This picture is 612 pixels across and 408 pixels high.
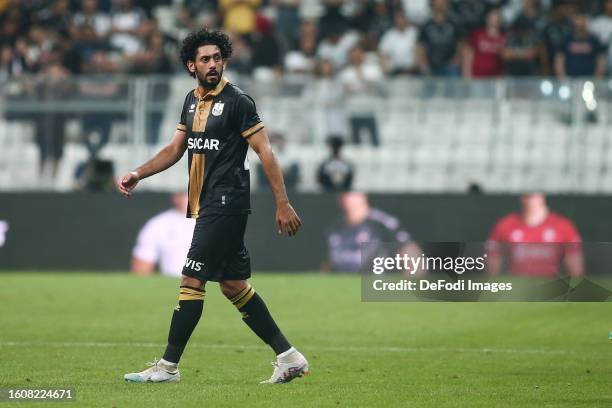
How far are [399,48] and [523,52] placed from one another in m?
2.14

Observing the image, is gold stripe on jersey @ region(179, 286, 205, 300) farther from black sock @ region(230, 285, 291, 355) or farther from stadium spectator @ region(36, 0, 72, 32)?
stadium spectator @ region(36, 0, 72, 32)

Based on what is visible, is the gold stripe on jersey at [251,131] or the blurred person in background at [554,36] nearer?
the gold stripe on jersey at [251,131]

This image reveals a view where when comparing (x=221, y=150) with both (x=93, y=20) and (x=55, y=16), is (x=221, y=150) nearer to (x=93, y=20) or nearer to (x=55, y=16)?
(x=93, y=20)

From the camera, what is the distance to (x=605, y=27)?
75.0 ft

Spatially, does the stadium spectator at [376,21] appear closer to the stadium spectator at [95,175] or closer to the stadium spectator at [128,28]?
the stadium spectator at [128,28]

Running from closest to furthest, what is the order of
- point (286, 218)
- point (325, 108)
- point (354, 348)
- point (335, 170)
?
point (286, 218)
point (354, 348)
point (335, 170)
point (325, 108)

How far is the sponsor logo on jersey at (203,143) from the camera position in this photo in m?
9.37

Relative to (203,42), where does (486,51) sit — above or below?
above

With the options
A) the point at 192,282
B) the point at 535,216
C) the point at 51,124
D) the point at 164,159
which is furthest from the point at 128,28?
the point at 192,282

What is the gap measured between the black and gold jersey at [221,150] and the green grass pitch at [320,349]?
4.26 ft

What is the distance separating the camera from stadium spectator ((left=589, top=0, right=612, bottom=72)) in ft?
73.6

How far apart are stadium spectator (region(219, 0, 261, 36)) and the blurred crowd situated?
2cm

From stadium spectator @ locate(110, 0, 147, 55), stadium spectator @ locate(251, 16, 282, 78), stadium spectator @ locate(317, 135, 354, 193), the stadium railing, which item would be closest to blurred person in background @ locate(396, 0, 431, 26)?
stadium spectator @ locate(251, 16, 282, 78)

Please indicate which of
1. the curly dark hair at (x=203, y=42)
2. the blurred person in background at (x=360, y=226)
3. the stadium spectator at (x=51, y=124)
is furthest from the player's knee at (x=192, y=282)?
the stadium spectator at (x=51, y=124)
